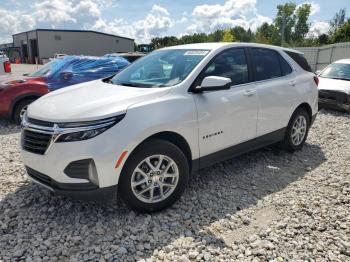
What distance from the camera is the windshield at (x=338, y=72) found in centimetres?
957

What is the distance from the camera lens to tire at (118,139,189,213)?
3.18m

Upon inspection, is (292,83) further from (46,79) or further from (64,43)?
(64,43)

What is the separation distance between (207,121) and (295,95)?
2043 mm

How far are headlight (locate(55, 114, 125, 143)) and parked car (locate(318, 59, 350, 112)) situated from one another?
24.5 feet

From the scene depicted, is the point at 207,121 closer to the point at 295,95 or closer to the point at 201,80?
the point at 201,80

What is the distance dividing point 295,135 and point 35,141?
3934 millimetres

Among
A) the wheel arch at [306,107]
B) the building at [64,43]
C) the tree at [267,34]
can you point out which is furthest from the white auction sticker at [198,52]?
the tree at [267,34]

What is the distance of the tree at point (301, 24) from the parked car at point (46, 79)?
241 feet

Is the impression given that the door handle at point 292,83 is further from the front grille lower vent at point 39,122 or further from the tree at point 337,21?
the tree at point 337,21

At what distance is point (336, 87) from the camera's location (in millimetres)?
8867

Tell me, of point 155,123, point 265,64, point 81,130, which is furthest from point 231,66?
point 81,130

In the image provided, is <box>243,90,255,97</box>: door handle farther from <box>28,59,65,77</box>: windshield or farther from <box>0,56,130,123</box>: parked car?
<box>28,59,65,77</box>: windshield

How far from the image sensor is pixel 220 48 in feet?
13.4

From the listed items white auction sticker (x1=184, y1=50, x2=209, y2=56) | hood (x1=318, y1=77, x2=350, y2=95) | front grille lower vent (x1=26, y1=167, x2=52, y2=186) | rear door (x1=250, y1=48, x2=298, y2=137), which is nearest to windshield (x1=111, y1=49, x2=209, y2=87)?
white auction sticker (x1=184, y1=50, x2=209, y2=56)
